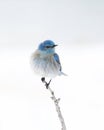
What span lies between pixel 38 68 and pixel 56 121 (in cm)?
51

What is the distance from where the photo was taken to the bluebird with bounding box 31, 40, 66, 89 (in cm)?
105

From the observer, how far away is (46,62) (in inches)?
43.6

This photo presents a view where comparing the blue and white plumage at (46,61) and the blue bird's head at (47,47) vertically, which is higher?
the blue bird's head at (47,47)

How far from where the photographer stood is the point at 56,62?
110 cm

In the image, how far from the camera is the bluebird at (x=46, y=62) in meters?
1.05

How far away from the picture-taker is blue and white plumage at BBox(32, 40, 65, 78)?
1.05 m

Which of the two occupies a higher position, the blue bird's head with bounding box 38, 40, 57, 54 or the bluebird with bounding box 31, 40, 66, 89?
the blue bird's head with bounding box 38, 40, 57, 54

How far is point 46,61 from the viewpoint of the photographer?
3.64ft

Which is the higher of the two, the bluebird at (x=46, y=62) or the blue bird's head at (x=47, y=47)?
the blue bird's head at (x=47, y=47)

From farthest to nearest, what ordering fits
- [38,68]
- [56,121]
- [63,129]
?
[56,121], [38,68], [63,129]

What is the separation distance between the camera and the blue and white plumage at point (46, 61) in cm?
105
